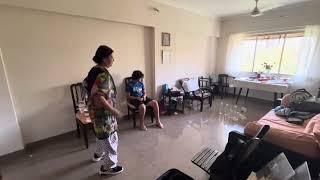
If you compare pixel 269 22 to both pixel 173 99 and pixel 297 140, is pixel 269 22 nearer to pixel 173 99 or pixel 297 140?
pixel 173 99

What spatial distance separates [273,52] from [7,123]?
6065 millimetres

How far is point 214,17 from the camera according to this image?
207 inches

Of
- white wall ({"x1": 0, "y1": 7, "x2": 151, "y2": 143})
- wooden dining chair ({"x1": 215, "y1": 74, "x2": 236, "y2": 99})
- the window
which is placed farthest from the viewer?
wooden dining chair ({"x1": 215, "y1": 74, "x2": 236, "y2": 99})

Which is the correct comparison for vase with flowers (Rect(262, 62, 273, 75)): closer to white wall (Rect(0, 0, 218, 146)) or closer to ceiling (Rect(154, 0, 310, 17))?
ceiling (Rect(154, 0, 310, 17))

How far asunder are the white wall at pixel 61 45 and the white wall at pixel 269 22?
2411 millimetres

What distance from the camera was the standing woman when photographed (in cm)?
170

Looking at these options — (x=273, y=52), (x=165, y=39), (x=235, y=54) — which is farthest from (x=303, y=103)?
(x=235, y=54)

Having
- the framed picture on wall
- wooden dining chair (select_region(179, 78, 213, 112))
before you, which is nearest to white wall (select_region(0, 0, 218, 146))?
the framed picture on wall

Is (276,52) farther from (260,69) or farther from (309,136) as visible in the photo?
(309,136)

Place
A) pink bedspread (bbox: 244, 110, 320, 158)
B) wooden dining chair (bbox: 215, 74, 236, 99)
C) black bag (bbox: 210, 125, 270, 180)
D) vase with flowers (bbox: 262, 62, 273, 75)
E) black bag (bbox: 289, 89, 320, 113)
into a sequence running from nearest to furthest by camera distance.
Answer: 1. black bag (bbox: 210, 125, 270, 180)
2. pink bedspread (bbox: 244, 110, 320, 158)
3. black bag (bbox: 289, 89, 320, 113)
4. vase with flowers (bbox: 262, 62, 273, 75)
5. wooden dining chair (bbox: 215, 74, 236, 99)

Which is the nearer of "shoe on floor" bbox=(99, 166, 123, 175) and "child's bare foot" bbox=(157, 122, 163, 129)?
"shoe on floor" bbox=(99, 166, 123, 175)

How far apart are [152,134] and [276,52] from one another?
4.26 m

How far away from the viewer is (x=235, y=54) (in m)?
5.36

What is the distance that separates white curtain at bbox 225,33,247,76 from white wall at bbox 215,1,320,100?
7.0 inches
